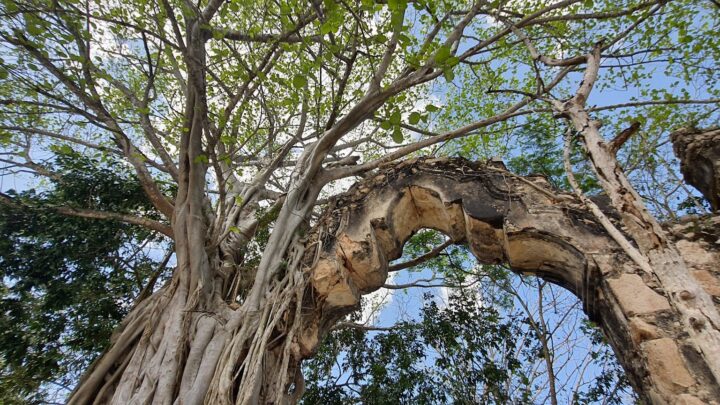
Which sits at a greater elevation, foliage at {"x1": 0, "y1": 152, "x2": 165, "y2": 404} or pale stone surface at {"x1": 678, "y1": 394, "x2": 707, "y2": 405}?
foliage at {"x1": 0, "y1": 152, "x2": 165, "y2": 404}

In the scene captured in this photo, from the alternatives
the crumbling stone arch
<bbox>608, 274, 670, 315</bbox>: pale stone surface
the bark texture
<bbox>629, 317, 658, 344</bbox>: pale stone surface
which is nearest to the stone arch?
the crumbling stone arch

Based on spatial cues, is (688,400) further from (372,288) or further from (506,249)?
(372,288)

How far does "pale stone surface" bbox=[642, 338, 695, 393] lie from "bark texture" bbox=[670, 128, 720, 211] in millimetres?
1365

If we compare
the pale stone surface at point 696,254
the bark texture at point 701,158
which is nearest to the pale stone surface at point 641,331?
the pale stone surface at point 696,254

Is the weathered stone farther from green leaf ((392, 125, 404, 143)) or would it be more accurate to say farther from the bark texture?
green leaf ((392, 125, 404, 143))

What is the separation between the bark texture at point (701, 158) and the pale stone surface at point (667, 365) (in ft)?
4.48

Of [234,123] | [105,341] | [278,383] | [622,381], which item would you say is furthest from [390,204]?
[622,381]

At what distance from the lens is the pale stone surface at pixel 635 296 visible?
1997 mm

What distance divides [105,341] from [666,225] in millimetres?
5095

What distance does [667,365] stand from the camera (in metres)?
1.79

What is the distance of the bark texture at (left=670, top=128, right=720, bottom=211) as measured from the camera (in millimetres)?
2506

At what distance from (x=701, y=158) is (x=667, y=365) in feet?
5.21

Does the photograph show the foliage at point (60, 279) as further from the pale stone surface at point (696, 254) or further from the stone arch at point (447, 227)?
the pale stone surface at point (696, 254)

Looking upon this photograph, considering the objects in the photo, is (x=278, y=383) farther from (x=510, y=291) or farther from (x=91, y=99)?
(x=510, y=291)
